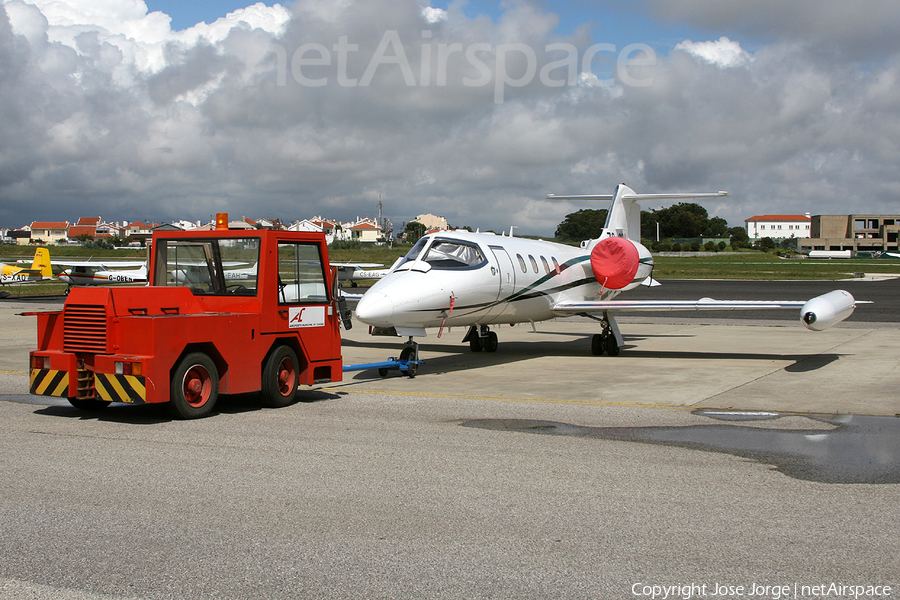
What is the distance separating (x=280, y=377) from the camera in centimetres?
1095

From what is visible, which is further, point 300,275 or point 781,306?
point 781,306

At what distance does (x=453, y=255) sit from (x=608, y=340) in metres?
5.07

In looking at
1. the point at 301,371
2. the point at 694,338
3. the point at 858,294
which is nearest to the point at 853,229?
the point at 858,294

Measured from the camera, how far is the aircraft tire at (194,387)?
9414 millimetres

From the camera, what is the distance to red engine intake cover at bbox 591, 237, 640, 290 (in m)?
19.7

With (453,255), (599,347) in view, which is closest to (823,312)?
(599,347)

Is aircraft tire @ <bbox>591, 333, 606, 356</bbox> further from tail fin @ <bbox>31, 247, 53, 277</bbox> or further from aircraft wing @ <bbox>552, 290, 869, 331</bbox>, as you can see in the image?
tail fin @ <bbox>31, 247, 53, 277</bbox>

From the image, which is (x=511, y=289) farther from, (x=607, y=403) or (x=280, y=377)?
(x=280, y=377)

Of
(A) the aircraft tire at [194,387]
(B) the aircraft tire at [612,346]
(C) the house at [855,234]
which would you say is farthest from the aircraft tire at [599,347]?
(C) the house at [855,234]

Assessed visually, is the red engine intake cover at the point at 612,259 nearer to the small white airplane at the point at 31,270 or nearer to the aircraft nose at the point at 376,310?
the aircraft nose at the point at 376,310

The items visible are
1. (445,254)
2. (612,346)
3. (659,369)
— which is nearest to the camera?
(445,254)

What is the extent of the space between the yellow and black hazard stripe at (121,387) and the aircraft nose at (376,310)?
14.1ft

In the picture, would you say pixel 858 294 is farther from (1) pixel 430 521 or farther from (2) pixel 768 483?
(1) pixel 430 521

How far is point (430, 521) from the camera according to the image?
573 cm
